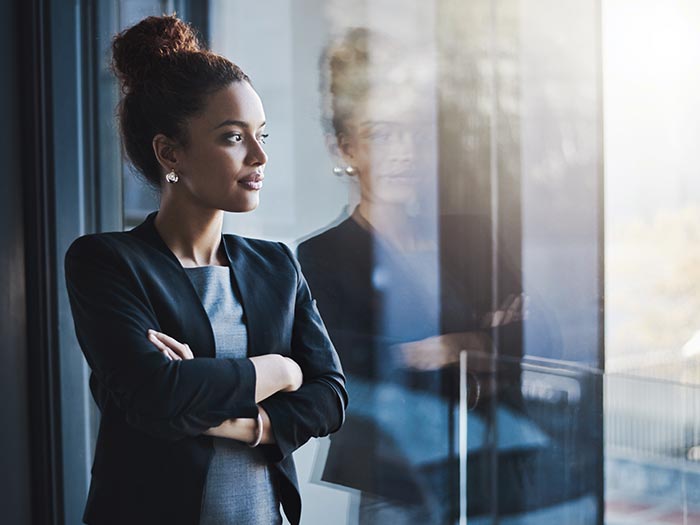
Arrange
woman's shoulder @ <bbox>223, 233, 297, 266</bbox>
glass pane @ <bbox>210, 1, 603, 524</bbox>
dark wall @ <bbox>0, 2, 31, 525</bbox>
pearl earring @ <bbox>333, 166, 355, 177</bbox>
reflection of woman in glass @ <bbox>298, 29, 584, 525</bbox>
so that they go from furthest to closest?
dark wall @ <bbox>0, 2, 31, 525</bbox>
pearl earring @ <bbox>333, 166, 355, 177</bbox>
reflection of woman in glass @ <bbox>298, 29, 584, 525</bbox>
glass pane @ <bbox>210, 1, 603, 524</bbox>
woman's shoulder @ <bbox>223, 233, 297, 266</bbox>

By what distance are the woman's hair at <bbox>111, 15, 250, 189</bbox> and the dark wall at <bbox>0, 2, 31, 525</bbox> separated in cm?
67

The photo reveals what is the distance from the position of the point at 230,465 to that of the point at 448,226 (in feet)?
2.27

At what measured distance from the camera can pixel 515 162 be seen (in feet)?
5.37

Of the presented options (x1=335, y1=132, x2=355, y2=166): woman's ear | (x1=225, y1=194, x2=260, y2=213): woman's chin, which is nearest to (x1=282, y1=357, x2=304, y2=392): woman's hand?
(x1=225, y1=194, x2=260, y2=213): woman's chin

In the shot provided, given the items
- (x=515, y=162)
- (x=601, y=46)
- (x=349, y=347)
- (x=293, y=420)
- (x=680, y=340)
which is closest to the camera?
(x=293, y=420)

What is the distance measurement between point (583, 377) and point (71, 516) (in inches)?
48.8

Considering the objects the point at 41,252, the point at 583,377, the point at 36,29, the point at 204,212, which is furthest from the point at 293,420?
the point at 36,29

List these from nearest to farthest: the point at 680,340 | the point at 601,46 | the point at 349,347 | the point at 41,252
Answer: the point at 680,340, the point at 601,46, the point at 349,347, the point at 41,252

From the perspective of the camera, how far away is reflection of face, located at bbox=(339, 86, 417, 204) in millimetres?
1761

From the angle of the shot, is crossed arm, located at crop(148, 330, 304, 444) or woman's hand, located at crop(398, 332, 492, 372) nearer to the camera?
crossed arm, located at crop(148, 330, 304, 444)

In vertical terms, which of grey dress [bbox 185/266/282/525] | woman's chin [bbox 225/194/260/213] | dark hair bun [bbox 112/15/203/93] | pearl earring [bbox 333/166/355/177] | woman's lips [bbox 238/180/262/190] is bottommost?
grey dress [bbox 185/266/282/525]

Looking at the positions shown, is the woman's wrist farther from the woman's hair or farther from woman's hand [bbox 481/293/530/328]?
woman's hand [bbox 481/293/530/328]

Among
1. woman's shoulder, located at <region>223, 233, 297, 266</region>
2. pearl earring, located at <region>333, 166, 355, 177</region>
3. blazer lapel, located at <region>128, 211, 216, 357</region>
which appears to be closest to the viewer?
blazer lapel, located at <region>128, 211, 216, 357</region>

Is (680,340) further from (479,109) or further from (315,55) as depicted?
(315,55)
